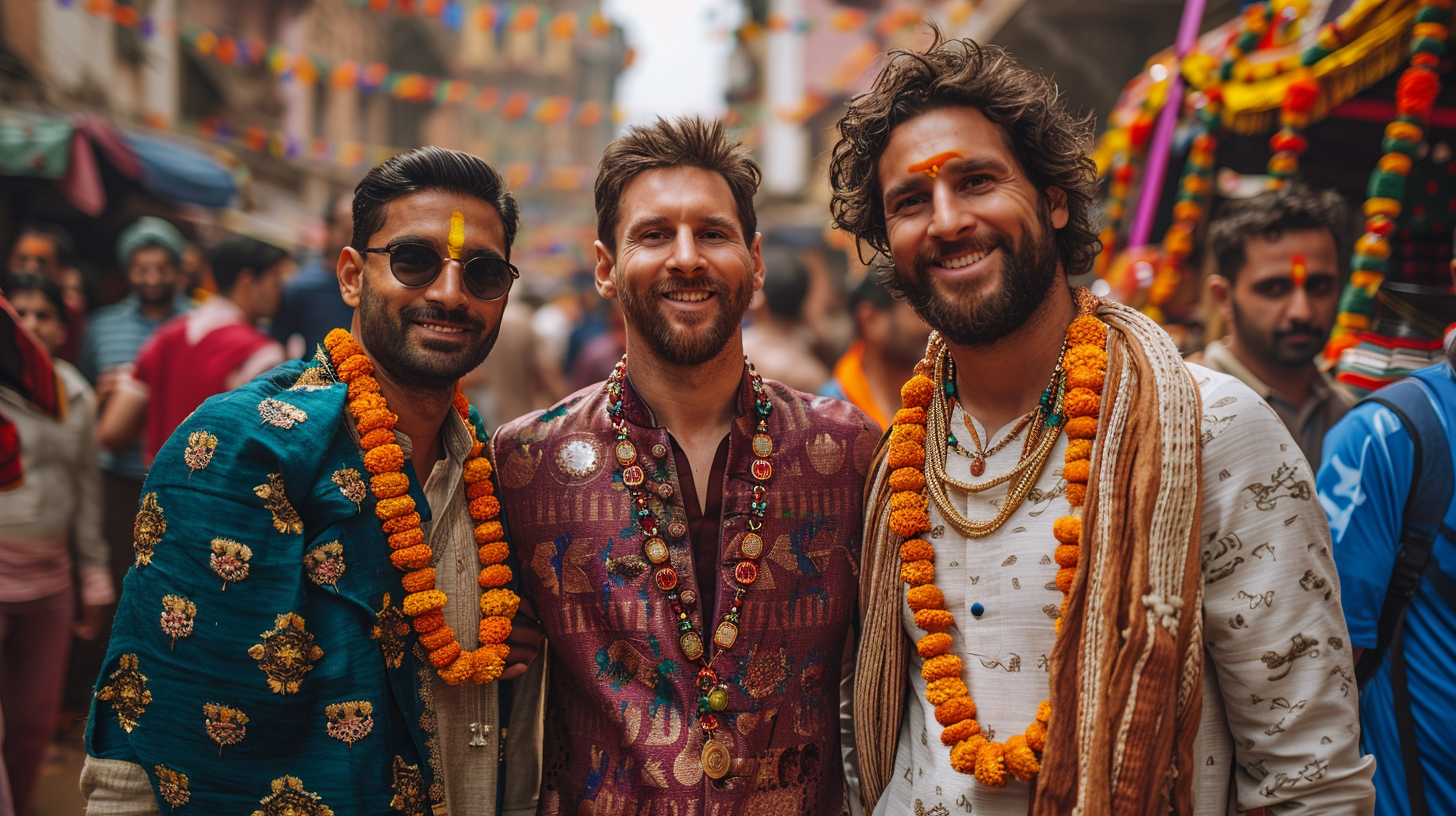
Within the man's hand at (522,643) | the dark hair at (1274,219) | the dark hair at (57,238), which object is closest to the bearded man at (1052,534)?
the man's hand at (522,643)

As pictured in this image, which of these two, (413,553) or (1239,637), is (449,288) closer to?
(413,553)

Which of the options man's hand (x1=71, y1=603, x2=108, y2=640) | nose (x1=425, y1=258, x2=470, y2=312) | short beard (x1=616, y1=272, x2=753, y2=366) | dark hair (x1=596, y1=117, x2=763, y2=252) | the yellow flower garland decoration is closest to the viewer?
the yellow flower garland decoration

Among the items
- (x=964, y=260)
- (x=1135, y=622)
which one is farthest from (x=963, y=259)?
(x=1135, y=622)

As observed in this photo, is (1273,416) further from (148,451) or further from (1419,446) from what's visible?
(148,451)

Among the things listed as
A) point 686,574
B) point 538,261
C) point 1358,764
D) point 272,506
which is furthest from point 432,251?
point 538,261

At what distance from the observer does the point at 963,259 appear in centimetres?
204

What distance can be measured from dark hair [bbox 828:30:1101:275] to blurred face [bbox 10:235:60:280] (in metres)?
4.73

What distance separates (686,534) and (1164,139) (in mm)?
3721

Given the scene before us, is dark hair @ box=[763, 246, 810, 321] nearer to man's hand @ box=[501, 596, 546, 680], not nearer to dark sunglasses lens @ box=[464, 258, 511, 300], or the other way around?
dark sunglasses lens @ box=[464, 258, 511, 300]

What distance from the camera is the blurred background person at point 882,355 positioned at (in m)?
4.49

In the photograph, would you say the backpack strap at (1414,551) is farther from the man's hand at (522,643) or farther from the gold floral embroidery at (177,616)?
the gold floral embroidery at (177,616)

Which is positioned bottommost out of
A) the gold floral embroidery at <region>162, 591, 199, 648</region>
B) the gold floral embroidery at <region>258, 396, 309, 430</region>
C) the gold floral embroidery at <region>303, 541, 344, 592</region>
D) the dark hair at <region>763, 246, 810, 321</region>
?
the gold floral embroidery at <region>162, 591, 199, 648</region>

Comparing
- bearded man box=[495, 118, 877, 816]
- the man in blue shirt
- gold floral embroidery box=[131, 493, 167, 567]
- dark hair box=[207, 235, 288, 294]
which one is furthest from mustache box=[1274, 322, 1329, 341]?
dark hair box=[207, 235, 288, 294]

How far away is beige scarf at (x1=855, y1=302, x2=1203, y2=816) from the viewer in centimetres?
169
